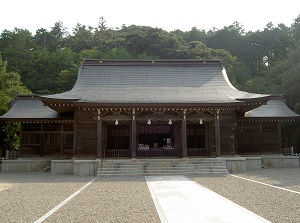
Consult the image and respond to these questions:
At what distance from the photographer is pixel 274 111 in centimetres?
2341

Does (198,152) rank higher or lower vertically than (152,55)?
lower

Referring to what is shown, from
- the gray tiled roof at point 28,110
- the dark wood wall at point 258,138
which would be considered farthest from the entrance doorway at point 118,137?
the dark wood wall at point 258,138

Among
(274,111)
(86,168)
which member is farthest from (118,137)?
(274,111)

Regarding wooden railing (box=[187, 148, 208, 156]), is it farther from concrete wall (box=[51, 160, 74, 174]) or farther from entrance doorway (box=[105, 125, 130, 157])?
concrete wall (box=[51, 160, 74, 174])

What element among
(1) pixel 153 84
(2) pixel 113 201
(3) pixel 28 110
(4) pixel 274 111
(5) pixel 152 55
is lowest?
(2) pixel 113 201

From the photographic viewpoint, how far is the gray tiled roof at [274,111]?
2222cm

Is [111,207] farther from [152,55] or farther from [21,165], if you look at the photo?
[152,55]

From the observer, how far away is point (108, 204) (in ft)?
28.8

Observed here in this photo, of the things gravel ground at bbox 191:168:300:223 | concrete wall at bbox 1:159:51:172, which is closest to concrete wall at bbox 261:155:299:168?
gravel ground at bbox 191:168:300:223

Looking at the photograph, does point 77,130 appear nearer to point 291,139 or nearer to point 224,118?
point 224,118

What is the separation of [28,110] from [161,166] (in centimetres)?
1232

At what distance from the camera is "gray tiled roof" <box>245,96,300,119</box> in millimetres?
22219

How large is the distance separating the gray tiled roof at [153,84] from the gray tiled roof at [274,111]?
9.49 ft

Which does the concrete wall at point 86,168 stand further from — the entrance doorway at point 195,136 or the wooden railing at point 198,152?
the entrance doorway at point 195,136
